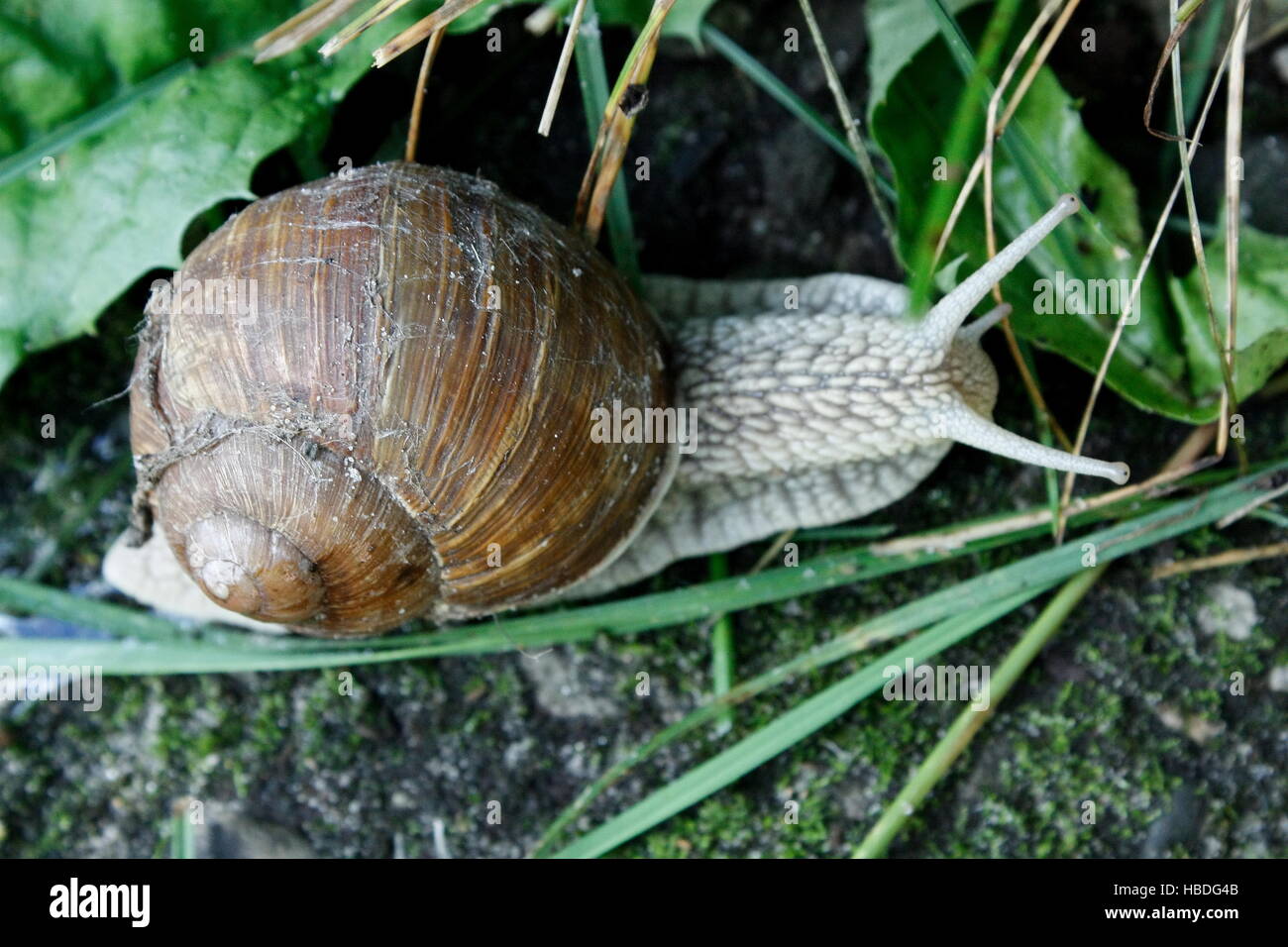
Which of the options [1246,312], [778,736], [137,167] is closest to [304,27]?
[137,167]

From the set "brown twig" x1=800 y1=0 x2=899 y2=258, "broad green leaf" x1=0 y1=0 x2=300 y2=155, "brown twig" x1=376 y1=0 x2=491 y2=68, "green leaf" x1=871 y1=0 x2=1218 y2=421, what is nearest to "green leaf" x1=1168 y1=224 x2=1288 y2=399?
"green leaf" x1=871 y1=0 x2=1218 y2=421

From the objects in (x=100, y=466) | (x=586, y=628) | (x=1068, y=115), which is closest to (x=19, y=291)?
(x=100, y=466)

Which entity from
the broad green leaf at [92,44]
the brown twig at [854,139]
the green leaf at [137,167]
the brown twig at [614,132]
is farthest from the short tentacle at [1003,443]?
the broad green leaf at [92,44]

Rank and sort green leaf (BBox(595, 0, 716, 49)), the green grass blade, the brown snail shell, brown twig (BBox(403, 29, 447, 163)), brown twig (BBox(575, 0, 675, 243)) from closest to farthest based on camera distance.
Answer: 1. the brown snail shell
2. brown twig (BBox(575, 0, 675, 243))
3. brown twig (BBox(403, 29, 447, 163))
4. green leaf (BBox(595, 0, 716, 49))
5. the green grass blade

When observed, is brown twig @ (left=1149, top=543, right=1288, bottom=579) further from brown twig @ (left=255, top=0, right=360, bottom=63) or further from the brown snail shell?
brown twig @ (left=255, top=0, right=360, bottom=63)

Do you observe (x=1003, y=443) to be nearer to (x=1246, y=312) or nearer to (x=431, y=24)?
(x=1246, y=312)

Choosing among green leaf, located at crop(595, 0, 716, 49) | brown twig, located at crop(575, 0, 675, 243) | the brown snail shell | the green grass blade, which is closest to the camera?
the brown snail shell

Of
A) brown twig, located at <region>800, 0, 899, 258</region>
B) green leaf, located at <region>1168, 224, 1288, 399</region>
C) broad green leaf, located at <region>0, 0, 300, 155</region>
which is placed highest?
broad green leaf, located at <region>0, 0, 300, 155</region>

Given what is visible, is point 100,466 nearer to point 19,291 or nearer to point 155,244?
point 19,291
